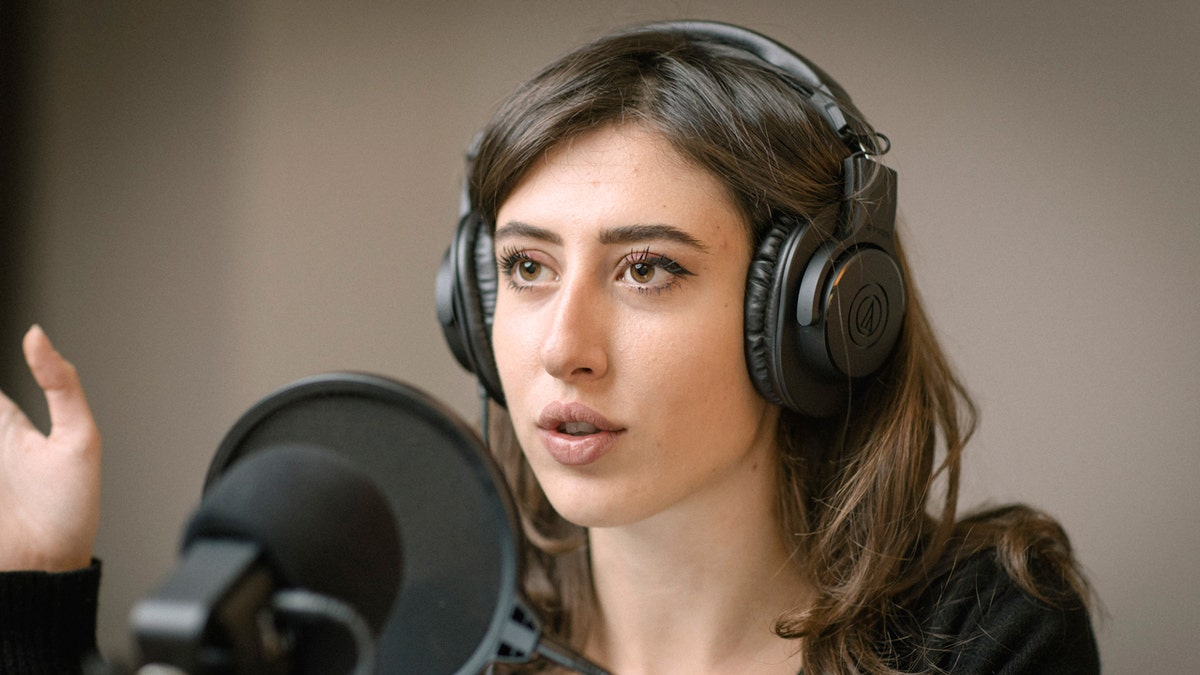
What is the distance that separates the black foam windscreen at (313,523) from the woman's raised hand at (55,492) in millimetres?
588

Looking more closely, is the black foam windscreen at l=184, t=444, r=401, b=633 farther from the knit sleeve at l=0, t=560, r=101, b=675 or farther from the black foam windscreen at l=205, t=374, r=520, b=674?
the knit sleeve at l=0, t=560, r=101, b=675

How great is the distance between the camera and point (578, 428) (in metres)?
1.03

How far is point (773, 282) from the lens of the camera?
103 centimetres

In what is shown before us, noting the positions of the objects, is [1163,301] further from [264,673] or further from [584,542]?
[264,673]

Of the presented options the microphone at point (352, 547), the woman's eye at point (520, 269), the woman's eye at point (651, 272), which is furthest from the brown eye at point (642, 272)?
the microphone at point (352, 547)

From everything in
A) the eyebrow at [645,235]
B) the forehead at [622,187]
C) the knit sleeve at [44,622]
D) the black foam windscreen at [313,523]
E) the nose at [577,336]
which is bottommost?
the knit sleeve at [44,622]

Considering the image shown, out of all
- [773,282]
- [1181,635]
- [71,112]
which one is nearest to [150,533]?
[71,112]

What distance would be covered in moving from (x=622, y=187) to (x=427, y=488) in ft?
1.52

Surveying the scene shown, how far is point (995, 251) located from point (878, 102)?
0.93ft

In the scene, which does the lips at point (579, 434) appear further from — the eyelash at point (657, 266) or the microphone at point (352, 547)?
the microphone at point (352, 547)

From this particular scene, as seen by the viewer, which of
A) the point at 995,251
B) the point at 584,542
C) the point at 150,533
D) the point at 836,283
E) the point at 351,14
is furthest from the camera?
the point at 150,533

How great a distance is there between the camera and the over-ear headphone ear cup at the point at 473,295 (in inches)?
45.5

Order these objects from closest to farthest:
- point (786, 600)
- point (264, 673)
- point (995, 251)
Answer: point (264, 673), point (786, 600), point (995, 251)

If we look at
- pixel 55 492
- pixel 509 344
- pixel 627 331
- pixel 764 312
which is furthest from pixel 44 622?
pixel 764 312
